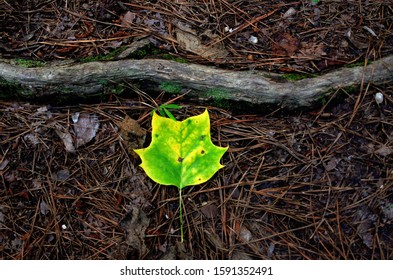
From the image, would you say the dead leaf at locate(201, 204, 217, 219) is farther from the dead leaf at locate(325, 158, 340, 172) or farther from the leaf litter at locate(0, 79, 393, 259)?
the dead leaf at locate(325, 158, 340, 172)

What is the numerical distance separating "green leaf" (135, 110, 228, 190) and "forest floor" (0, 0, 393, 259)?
85mm

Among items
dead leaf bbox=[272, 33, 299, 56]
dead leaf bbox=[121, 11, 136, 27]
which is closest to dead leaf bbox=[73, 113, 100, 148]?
dead leaf bbox=[121, 11, 136, 27]

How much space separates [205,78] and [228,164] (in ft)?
1.60

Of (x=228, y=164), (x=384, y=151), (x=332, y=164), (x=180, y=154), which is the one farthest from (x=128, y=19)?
(x=384, y=151)

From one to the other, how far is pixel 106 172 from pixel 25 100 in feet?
2.10

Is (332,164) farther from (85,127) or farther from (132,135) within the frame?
(85,127)

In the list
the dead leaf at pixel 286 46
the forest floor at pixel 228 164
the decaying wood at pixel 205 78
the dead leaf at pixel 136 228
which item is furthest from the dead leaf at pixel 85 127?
the dead leaf at pixel 286 46

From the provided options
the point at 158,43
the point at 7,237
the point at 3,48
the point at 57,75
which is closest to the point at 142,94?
the point at 158,43

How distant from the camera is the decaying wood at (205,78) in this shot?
2.02 metres

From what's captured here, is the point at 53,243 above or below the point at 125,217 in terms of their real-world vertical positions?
below

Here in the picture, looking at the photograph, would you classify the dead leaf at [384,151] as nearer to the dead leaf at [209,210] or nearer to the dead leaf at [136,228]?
the dead leaf at [209,210]

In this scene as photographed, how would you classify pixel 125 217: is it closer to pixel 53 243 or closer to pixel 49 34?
pixel 53 243

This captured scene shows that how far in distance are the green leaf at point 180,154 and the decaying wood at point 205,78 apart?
228 mm

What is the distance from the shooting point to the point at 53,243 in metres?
1.99
